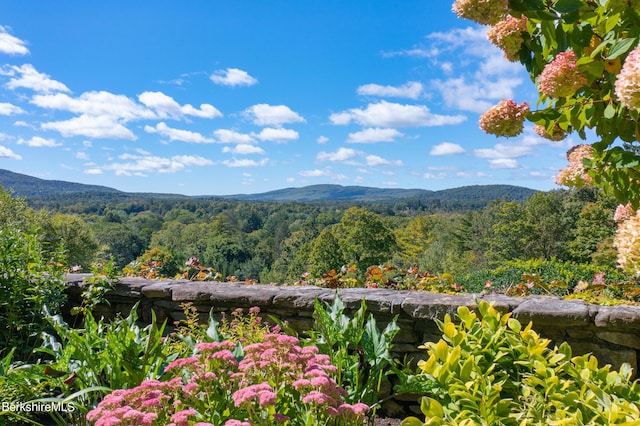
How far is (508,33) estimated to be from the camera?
172cm

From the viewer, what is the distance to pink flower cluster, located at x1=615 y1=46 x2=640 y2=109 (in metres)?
0.99

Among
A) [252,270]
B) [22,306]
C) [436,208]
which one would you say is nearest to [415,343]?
[22,306]

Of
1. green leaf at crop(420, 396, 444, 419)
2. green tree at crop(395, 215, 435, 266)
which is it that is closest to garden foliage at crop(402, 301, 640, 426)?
green leaf at crop(420, 396, 444, 419)

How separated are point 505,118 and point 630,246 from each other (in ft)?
2.21

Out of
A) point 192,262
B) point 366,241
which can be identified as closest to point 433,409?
point 192,262

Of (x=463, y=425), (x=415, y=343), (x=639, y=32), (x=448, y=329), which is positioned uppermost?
(x=639, y=32)

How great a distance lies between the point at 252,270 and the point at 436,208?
73.2 m

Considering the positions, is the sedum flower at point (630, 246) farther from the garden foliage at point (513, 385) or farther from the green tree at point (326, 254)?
the green tree at point (326, 254)

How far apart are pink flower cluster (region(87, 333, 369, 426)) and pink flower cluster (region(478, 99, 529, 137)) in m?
1.15

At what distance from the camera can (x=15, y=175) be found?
139000mm

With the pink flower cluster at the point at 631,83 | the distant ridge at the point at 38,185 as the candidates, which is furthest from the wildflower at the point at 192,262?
the distant ridge at the point at 38,185

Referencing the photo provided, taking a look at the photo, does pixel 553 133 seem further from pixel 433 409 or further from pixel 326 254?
pixel 326 254

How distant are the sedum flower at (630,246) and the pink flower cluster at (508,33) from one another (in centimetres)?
86

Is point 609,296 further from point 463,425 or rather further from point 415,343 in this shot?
point 463,425
